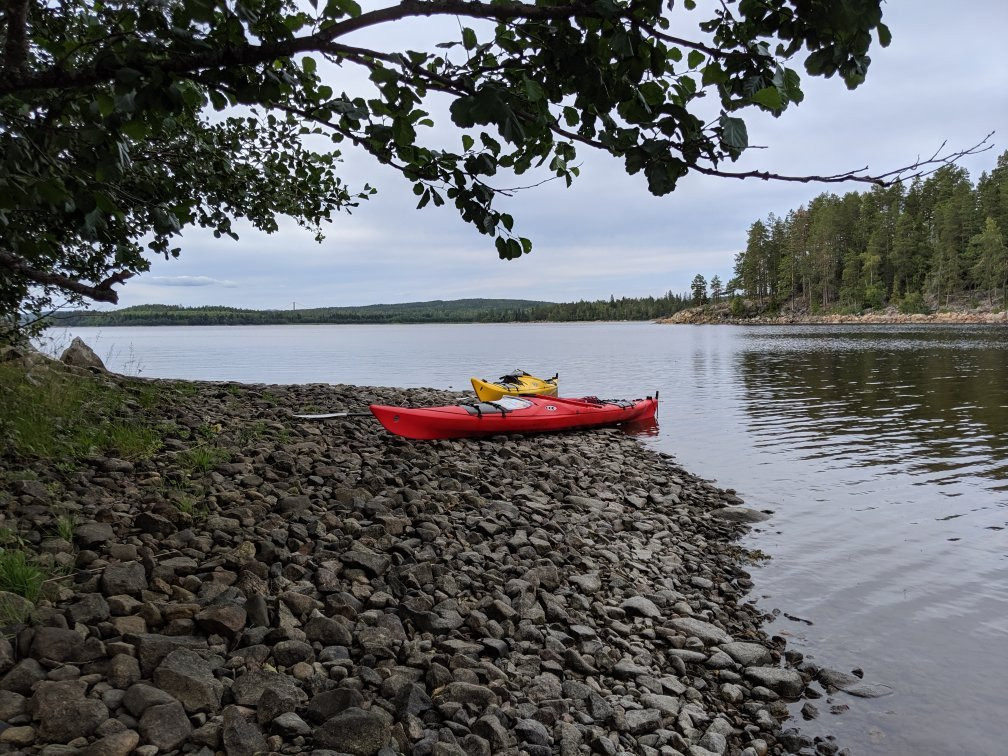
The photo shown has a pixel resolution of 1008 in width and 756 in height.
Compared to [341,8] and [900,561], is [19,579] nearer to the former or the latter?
[341,8]

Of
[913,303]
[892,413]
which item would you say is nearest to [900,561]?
[892,413]

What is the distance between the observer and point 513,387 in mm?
17844

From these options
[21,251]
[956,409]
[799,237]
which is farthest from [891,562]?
[799,237]

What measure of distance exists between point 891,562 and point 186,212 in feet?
28.6

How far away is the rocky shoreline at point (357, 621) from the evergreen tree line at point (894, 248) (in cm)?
10064

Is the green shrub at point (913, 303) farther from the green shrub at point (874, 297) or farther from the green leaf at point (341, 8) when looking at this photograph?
the green leaf at point (341, 8)

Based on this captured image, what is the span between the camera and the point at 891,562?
7.73 metres

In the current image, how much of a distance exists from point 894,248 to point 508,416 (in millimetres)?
107128

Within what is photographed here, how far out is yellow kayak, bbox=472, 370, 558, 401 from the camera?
16391 millimetres

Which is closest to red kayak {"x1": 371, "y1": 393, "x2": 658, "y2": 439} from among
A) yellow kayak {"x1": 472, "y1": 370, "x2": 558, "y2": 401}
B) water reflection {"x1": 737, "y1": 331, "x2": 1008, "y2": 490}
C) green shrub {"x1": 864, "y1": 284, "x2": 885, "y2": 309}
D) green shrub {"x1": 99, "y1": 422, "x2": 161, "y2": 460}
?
yellow kayak {"x1": 472, "y1": 370, "x2": 558, "y2": 401}

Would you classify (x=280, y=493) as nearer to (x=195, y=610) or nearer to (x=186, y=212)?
(x=195, y=610)

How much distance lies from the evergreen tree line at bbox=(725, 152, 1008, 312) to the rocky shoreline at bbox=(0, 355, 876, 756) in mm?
100635

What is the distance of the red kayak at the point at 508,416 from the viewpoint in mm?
10727

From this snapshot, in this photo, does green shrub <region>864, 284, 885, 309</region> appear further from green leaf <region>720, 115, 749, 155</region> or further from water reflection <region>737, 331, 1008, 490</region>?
green leaf <region>720, 115, 749, 155</region>
